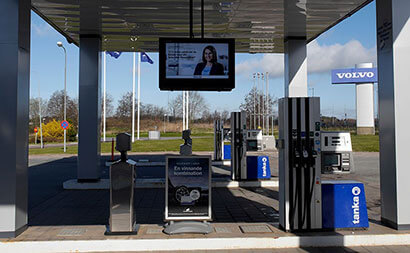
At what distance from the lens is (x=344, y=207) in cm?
609

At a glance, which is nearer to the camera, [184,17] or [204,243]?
[204,243]

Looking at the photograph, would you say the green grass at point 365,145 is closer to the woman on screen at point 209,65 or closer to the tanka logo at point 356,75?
the tanka logo at point 356,75

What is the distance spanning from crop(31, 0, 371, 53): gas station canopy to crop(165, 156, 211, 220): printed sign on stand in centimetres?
403

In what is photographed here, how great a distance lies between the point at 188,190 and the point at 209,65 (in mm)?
2178

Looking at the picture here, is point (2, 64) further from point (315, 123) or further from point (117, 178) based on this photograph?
point (315, 123)

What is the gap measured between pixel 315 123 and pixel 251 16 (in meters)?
4.38

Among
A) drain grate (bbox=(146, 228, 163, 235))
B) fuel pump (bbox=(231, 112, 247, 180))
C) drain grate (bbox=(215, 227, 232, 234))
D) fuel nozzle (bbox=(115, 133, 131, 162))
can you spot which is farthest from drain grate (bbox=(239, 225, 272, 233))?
fuel pump (bbox=(231, 112, 247, 180))

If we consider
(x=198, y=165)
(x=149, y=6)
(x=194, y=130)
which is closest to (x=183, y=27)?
(x=149, y=6)

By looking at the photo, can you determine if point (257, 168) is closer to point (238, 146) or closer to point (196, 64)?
point (238, 146)

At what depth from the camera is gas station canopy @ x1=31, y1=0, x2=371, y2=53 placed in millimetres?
8312

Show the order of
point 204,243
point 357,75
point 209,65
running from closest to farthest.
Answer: point 204,243 < point 209,65 < point 357,75

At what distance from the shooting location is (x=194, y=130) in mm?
72188

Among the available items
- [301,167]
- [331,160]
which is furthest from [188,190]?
[331,160]

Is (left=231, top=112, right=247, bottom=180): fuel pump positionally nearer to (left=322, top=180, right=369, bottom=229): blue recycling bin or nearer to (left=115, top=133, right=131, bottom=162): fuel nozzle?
(left=322, top=180, right=369, bottom=229): blue recycling bin
